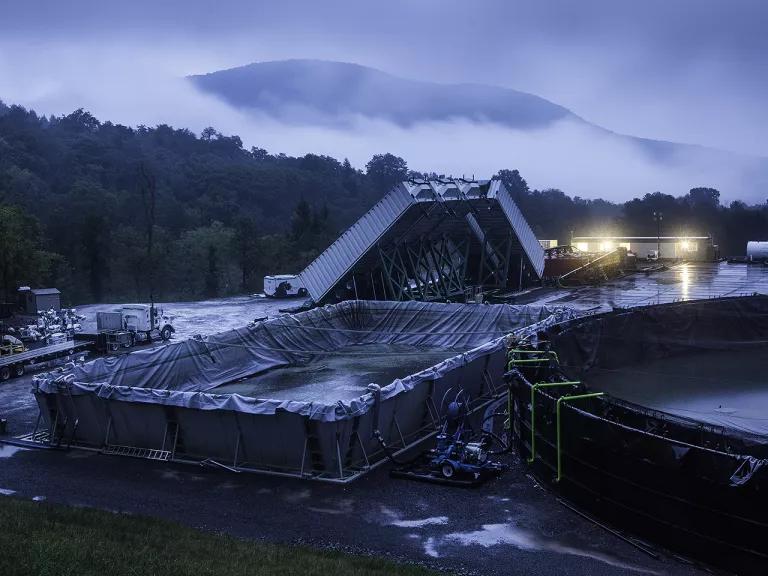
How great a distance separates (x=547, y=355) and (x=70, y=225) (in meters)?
74.2

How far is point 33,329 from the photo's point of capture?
3862cm

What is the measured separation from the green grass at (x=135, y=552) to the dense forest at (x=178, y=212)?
44.3m

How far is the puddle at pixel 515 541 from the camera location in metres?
12.4

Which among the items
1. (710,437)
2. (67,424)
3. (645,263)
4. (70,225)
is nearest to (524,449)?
(710,437)

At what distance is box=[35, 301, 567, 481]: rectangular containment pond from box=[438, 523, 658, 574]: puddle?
3.79 metres

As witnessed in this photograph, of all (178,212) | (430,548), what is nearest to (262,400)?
(430,548)

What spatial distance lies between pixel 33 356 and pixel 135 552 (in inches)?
867

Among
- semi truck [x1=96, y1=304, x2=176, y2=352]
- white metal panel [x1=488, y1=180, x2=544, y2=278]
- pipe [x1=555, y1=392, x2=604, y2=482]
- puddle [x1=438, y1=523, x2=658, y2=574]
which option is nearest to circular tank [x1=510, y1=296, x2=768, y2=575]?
pipe [x1=555, y1=392, x2=604, y2=482]

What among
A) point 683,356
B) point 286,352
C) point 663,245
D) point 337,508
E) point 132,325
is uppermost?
point 663,245

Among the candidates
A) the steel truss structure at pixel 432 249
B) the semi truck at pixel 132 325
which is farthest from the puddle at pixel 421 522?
the steel truss structure at pixel 432 249

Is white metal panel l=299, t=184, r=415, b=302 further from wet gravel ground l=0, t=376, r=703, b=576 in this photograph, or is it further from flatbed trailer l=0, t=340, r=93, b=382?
wet gravel ground l=0, t=376, r=703, b=576

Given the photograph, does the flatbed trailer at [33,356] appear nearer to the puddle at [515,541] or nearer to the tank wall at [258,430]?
the tank wall at [258,430]

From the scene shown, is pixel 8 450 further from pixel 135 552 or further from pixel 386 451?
pixel 135 552

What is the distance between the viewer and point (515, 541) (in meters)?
13.0
